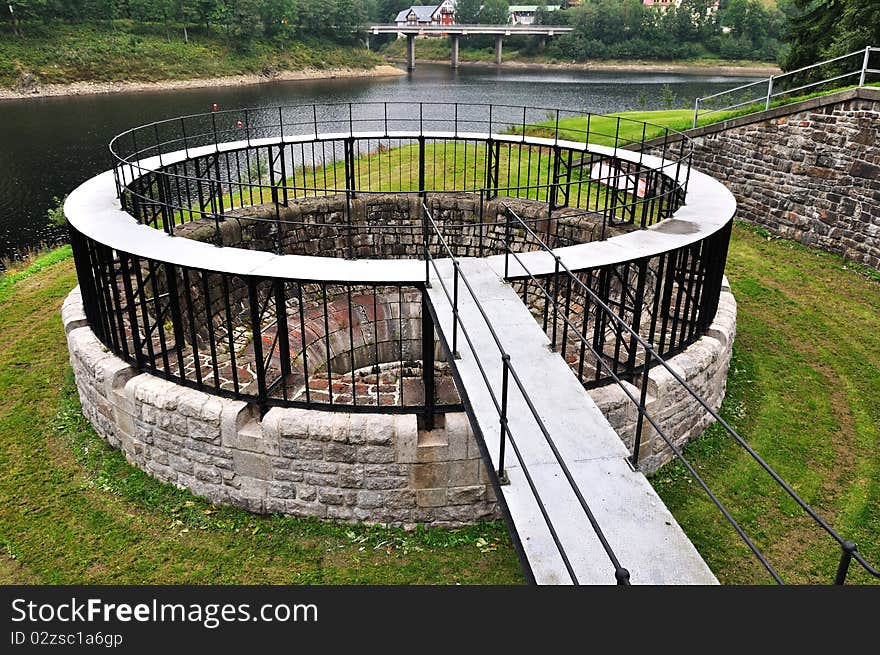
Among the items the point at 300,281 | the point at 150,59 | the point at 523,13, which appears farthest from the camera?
the point at 523,13

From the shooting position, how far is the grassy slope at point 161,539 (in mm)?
6859

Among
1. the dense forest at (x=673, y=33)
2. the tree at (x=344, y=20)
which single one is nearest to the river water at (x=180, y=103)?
the dense forest at (x=673, y=33)

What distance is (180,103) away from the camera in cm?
4897

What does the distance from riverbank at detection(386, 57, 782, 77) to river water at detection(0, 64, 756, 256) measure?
364 centimetres

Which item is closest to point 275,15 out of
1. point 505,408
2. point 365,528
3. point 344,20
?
point 344,20

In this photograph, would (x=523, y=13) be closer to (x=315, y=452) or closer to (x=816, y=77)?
(x=816, y=77)

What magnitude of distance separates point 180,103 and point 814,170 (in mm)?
44182

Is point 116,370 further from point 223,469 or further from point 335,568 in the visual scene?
point 335,568

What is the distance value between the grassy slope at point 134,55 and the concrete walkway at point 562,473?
56504mm

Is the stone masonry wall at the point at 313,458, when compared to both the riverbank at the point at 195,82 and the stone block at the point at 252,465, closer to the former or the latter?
the stone block at the point at 252,465

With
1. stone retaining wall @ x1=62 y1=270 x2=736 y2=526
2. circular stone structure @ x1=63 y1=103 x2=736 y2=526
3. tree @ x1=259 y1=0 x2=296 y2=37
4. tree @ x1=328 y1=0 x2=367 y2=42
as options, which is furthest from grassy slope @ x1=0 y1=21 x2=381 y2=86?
stone retaining wall @ x1=62 y1=270 x2=736 y2=526

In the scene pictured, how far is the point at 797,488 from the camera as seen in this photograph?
807cm

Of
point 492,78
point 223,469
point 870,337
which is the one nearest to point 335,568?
point 223,469

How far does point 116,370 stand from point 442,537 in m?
4.27
